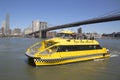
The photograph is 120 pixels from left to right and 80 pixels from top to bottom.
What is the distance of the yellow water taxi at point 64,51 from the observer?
47.2ft

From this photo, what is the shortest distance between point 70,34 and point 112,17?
32.8 meters

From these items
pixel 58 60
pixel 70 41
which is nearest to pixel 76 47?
pixel 70 41

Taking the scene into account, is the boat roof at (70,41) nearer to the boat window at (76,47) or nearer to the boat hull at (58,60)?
the boat window at (76,47)

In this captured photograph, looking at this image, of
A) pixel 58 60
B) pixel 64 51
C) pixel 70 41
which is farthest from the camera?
pixel 70 41

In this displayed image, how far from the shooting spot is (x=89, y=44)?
1850cm

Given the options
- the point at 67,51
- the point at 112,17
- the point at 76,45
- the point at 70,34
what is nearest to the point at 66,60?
the point at 67,51

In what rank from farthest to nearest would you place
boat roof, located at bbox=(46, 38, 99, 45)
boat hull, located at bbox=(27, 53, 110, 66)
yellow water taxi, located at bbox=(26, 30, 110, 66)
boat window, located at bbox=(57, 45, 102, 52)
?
boat roof, located at bbox=(46, 38, 99, 45)
boat window, located at bbox=(57, 45, 102, 52)
yellow water taxi, located at bbox=(26, 30, 110, 66)
boat hull, located at bbox=(27, 53, 110, 66)

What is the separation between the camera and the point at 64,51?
614 inches

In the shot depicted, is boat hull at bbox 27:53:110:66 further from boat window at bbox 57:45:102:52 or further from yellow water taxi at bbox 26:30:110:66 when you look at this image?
boat window at bbox 57:45:102:52

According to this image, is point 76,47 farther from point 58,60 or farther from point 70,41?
point 58,60

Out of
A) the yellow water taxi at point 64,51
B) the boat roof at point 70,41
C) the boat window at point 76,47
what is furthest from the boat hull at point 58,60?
the boat roof at point 70,41

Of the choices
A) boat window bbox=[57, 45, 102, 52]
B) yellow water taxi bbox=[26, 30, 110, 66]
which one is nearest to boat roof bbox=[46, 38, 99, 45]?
yellow water taxi bbox=[26, 30, 110, 66]

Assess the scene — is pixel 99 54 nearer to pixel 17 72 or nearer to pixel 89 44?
pixel 89 44

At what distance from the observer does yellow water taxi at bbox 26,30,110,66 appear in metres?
14.4
